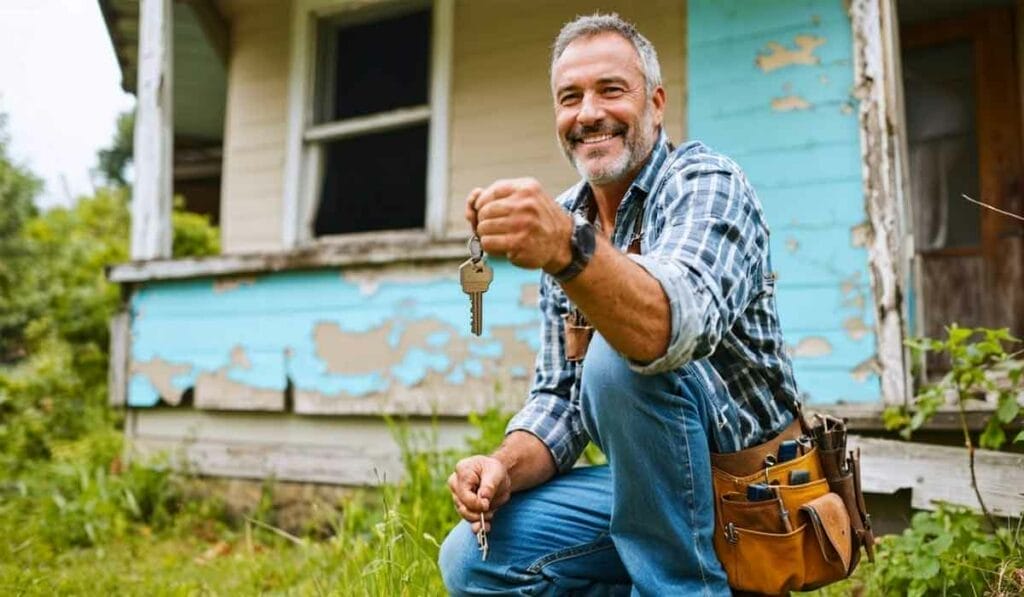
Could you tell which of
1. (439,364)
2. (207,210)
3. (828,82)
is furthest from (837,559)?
(207,210)

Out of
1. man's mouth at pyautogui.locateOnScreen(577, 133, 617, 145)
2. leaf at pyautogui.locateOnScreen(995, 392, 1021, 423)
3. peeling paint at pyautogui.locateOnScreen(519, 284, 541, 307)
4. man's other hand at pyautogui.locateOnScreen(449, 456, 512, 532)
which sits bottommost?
man's other hand at pyautogui.locateOnScreen(449, 456, 512, 532)

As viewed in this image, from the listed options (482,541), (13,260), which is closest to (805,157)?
(482,541)

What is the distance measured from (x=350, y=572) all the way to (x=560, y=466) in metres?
1.00

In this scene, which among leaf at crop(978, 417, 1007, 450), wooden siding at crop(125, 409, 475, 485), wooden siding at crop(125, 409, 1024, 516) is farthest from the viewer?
wooden siding at crop(125, 409, 475, 485)

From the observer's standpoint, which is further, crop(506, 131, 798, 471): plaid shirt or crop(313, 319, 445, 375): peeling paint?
crop(313, 319, 445, 375): peeling paint

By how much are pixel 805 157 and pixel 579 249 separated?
2837mm

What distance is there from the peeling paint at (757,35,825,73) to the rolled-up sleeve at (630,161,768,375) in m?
2.37

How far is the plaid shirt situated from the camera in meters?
1.51

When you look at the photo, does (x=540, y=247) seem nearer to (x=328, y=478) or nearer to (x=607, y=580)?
(x=607, y=580)

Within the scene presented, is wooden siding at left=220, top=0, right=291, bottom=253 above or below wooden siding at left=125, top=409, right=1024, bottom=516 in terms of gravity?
above

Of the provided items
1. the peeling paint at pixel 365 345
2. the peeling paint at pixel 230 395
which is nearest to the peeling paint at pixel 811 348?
the peeling paint at pixel 365 345

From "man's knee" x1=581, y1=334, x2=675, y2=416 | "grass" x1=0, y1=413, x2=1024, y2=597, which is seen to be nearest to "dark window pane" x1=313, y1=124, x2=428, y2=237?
"grass" x1=0, y1=413, x2=1024, y2=597

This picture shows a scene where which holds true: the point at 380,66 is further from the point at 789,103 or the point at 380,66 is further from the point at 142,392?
the point at 789,103

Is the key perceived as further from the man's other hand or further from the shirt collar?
the shirt collar
